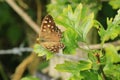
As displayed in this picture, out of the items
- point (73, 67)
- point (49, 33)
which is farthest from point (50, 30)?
point (73, 67)

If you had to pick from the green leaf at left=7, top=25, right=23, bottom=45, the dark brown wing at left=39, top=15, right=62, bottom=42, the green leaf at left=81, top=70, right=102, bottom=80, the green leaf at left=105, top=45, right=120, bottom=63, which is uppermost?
the green leaf at left=7, top=25, right=23, bottom=45

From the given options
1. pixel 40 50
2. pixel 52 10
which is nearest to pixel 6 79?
pixel 52 10

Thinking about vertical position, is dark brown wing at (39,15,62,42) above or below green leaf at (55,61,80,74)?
above

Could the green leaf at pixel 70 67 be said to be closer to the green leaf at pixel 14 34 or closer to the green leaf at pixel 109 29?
the green leaf at pixel 109 29

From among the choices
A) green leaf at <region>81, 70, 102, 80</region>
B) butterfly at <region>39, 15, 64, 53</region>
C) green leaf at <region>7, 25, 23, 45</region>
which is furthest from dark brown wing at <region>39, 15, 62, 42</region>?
green leaf at <region>7, 25, 23, 45</region>

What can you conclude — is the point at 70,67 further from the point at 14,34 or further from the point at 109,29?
the point at 14,34

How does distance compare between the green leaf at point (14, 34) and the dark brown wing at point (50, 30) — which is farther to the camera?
the green leaf at point (14, 34)

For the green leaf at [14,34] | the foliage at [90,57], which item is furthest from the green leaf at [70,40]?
the green leaf at [14,34]

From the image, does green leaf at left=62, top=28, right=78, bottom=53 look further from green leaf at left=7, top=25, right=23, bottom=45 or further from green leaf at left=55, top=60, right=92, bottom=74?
green leaf at left=7, top=25, right=23, bottom=45

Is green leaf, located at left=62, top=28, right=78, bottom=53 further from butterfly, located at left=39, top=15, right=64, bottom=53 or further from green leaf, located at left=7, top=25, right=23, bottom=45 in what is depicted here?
green leaf, located at left=7, top=25, right=23, bottom=45

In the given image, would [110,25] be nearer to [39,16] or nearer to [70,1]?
Result: [70,1]

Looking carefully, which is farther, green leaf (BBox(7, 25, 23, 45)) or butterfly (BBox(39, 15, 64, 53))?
green leaf (BBox(7, 25, 23, 45))
